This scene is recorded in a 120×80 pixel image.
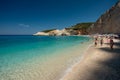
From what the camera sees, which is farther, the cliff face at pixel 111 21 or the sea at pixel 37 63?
the cliff face at pixel 111 21

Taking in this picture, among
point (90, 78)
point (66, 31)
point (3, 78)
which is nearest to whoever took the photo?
point (90, 78)

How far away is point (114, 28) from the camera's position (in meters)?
75.6

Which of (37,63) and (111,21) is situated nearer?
(37,63)

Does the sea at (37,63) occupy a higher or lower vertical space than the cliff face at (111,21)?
lower

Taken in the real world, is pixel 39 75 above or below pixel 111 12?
below

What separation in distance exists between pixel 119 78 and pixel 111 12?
75.7m

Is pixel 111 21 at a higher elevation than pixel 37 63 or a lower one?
higher

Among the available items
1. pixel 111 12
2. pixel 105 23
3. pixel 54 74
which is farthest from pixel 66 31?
pixel 54 74

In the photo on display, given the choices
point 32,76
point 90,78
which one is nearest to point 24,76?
point 32,76

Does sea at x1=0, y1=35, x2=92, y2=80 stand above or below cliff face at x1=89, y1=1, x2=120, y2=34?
below

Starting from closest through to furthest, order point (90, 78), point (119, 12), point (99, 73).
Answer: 1. point (90, 78)
2. point (99, 73)
3. point (119, 12)

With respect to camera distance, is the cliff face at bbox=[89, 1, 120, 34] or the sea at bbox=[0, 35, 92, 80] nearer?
the sea at bbox=[0, 35, 92, 80]

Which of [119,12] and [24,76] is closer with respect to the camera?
[24,76]

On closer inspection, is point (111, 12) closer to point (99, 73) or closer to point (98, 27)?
point (98, 27)
